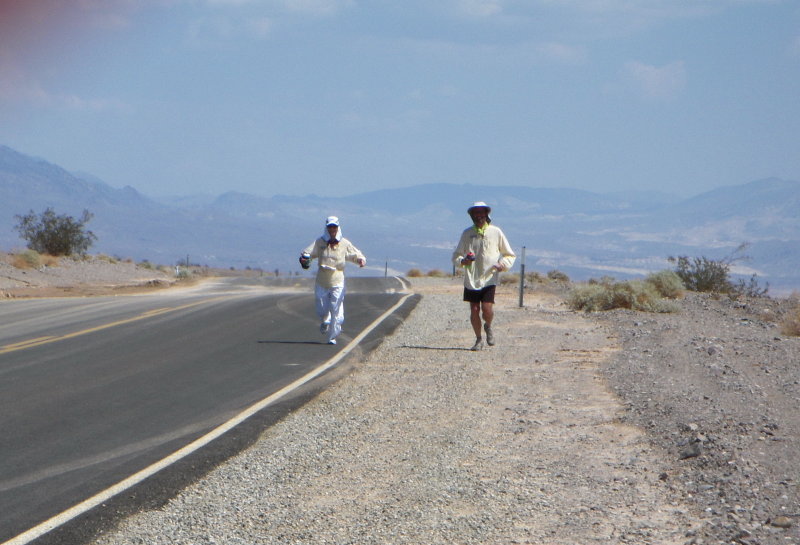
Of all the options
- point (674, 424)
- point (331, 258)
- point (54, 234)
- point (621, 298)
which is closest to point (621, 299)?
point (621, 298)

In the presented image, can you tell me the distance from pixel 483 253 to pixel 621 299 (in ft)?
32.4

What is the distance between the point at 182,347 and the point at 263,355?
4.63ft

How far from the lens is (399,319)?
66.6 ft

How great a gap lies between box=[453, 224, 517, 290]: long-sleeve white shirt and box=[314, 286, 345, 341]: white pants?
92.5 inches

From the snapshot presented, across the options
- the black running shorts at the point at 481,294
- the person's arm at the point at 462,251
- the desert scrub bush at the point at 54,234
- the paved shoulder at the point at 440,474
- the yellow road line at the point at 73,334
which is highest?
the desert scrub bush at the point at 54,234

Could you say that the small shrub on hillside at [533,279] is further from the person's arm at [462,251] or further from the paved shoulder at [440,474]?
the paved shoulder at [440,474]

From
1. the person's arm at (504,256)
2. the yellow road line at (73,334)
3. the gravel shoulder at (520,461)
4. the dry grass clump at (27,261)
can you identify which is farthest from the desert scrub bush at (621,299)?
the dry grass clump at (27,261)

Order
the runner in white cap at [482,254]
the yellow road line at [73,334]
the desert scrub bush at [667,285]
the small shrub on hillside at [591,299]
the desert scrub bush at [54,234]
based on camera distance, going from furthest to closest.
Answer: the desert scrub bush at [54,234] → the desert scrub bush at [667,285] → the small shrub on hillside at [591,299] → the yellow road line at [73,334] → the runner in white cap at [482,254]

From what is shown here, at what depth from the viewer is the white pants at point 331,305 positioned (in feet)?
49.4

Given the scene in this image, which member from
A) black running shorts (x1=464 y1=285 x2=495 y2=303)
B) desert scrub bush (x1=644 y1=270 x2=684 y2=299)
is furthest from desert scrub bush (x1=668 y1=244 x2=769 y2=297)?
black running shorts (x1=464 y1=285 x2=495 y2=303)

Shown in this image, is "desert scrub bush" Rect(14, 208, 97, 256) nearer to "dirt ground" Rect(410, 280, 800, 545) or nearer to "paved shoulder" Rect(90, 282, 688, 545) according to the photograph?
"dirt ground" Rect(410, 280, 800, 545)

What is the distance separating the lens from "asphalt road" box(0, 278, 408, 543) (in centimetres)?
681

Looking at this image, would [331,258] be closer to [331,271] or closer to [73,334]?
[331,271]

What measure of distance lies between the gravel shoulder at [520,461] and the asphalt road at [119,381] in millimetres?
757
